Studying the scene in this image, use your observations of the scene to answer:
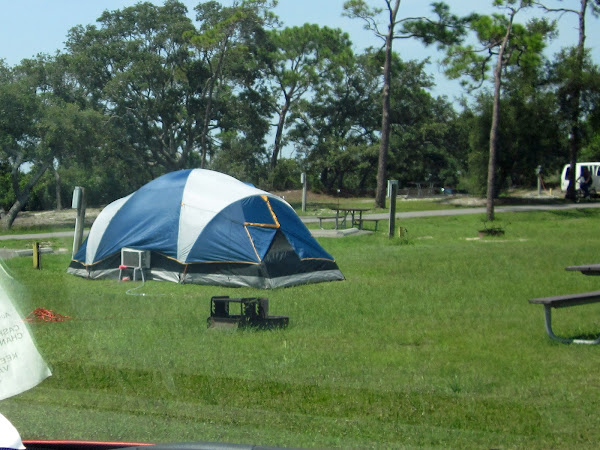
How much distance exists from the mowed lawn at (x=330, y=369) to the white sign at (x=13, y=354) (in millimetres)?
872

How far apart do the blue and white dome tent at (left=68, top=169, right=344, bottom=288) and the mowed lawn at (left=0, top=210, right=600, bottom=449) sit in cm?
58

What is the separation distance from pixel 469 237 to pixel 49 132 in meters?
10.8

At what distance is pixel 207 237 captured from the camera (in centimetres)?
1156

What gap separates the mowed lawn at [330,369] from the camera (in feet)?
15.2

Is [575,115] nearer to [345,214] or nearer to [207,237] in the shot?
[345,214]

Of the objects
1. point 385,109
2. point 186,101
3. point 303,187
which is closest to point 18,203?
point 186,101

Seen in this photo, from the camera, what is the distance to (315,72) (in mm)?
12914

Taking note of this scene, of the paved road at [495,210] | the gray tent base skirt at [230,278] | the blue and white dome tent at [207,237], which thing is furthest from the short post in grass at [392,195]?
the gray tent base skirt at [230,278]

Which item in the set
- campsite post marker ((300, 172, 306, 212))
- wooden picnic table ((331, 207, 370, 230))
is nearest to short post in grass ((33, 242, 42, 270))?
campsite post marker ((300, 172, 306, 212))

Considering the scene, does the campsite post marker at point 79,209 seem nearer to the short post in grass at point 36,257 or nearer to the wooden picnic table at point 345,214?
the short post in grass at point 36,257

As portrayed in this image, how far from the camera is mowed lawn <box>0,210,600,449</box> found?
4.62 metres

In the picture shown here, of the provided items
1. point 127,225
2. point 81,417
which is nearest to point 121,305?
point 127,225

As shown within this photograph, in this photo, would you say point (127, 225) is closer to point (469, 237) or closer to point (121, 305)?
point (121, 305)

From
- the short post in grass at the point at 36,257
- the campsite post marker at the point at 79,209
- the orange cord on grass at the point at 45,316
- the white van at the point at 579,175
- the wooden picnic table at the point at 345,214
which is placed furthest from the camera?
the white van at the point at 579,175
